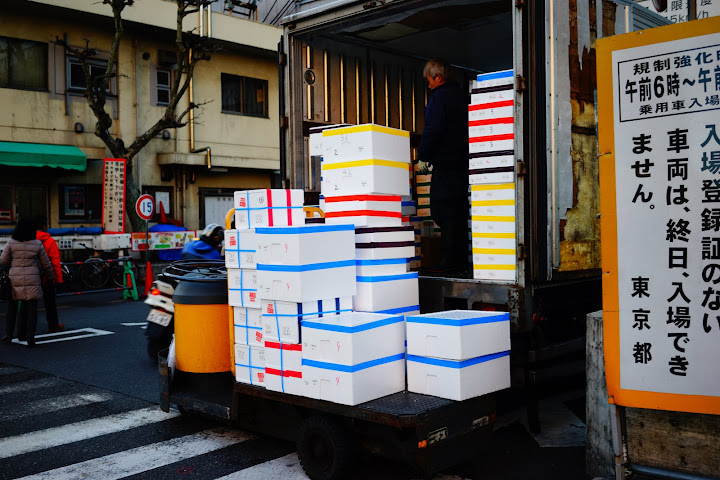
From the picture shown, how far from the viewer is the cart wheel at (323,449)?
14.3ft

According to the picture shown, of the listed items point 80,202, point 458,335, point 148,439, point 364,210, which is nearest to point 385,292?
point 364,210

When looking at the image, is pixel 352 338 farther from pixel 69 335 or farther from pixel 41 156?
pixel 41 156

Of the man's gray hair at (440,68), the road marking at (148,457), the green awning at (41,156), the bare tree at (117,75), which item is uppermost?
the bare tree at (117,75)

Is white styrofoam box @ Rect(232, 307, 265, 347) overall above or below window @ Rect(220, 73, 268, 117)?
below

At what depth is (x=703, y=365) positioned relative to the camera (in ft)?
10.2

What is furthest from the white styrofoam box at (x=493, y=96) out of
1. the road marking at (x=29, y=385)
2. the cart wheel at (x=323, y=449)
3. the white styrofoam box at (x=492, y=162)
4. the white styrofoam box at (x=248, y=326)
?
the road marking at (x=29, y=385)

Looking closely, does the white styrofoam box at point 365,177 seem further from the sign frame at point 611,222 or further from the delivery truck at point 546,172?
the sign frame at point 611,222

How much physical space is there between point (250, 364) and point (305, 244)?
3.50 feet

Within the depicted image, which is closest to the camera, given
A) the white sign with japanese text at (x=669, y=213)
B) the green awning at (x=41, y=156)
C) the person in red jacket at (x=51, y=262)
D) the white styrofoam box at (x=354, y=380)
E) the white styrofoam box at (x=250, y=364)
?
the white sign with japanese text at (x=669, y=213)

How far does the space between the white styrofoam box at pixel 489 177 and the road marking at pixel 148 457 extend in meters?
2.84

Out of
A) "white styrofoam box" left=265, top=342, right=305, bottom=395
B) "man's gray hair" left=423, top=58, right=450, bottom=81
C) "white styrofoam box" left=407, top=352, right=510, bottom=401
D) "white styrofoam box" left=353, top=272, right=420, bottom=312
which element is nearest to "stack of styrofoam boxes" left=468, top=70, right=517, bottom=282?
"white styrofoam box" left=353, top=272, right=420, bottom=312

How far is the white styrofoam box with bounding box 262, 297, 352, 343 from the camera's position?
4.68 meters

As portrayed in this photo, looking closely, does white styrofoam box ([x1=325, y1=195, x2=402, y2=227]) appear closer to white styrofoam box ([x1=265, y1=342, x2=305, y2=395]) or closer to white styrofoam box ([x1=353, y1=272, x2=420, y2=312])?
white styrofoam box ([x1=353, y1=272, x2=420, y2=312])

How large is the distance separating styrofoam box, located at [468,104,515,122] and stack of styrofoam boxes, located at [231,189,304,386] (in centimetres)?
157
